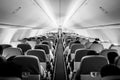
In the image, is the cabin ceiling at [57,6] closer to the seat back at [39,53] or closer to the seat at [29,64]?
the seat back at [39,53]

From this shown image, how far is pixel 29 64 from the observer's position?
518cm

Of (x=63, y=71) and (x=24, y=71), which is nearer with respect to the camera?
(x=24, y=71)

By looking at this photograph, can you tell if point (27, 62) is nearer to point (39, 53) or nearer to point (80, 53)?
point (39, 53)

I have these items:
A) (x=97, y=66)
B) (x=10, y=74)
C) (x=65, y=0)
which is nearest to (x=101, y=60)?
(x=97, y=66)

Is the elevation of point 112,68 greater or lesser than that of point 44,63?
A: greater

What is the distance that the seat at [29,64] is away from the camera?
16.7 feet

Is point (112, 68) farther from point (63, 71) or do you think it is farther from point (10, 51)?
point (63, 71)

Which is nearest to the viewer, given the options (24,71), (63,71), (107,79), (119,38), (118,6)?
(107,79)

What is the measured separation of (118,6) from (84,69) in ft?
11.1

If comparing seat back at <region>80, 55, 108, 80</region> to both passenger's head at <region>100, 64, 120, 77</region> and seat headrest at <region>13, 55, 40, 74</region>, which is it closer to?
seat headrest at <region>13, 55, 40, 74</region>

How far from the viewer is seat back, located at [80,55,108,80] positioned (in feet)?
16.9

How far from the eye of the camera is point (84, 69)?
5.22 m

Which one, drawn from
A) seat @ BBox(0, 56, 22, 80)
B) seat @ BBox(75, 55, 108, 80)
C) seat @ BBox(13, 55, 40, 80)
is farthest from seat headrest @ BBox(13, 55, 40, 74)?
seat @ BBox(0, 56, 22, 80)

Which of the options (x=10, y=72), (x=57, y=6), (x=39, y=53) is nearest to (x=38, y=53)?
(x=39, y=53)
